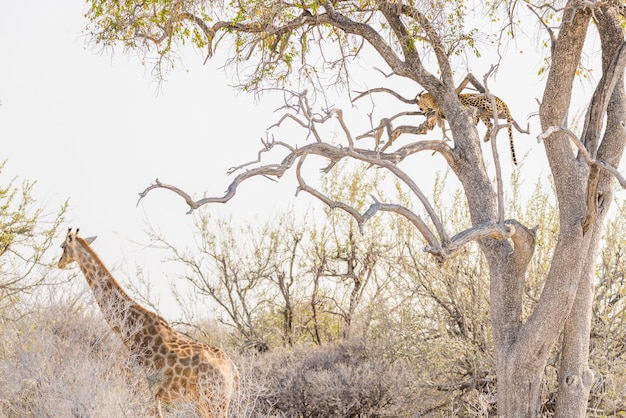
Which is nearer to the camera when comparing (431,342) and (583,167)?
(583,167)

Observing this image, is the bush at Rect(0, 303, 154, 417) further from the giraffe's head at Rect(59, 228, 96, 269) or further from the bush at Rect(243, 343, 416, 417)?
the bush at Rect(243, 343, 416, 417)

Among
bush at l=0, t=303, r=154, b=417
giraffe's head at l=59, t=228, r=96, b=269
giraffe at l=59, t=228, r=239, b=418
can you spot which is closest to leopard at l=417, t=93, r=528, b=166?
giraffe at l=59, t=228, r=239, b=418

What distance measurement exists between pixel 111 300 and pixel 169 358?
703mm

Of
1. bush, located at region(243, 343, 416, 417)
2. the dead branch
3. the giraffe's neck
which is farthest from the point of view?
bush, located at region(243, 343, 416, 417)

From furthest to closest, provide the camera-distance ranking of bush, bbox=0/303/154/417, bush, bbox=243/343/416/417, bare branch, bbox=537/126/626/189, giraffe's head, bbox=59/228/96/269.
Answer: bush, bbox=243/343/416/417 → giraffe's head, bbox=59/228/96/269 → bare branch, bbox=537/126/626/189 → bush, bbox=0/303/154/417

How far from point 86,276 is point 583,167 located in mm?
4302

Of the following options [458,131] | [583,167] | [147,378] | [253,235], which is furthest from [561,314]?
[253,235]

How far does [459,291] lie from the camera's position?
368 inches

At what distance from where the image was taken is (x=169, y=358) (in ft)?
24.2

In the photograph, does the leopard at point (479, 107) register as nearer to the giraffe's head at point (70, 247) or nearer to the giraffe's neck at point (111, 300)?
the giraffe's neck at point (111, 300)

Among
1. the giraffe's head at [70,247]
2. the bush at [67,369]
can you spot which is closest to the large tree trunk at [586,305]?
the bush at [67,369]

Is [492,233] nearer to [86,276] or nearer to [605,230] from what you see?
[605,230]

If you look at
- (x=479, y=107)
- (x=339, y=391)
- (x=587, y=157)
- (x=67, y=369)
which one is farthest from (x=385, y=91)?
(x=67, y=369)

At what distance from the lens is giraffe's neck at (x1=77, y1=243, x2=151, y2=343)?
7.40 meters
